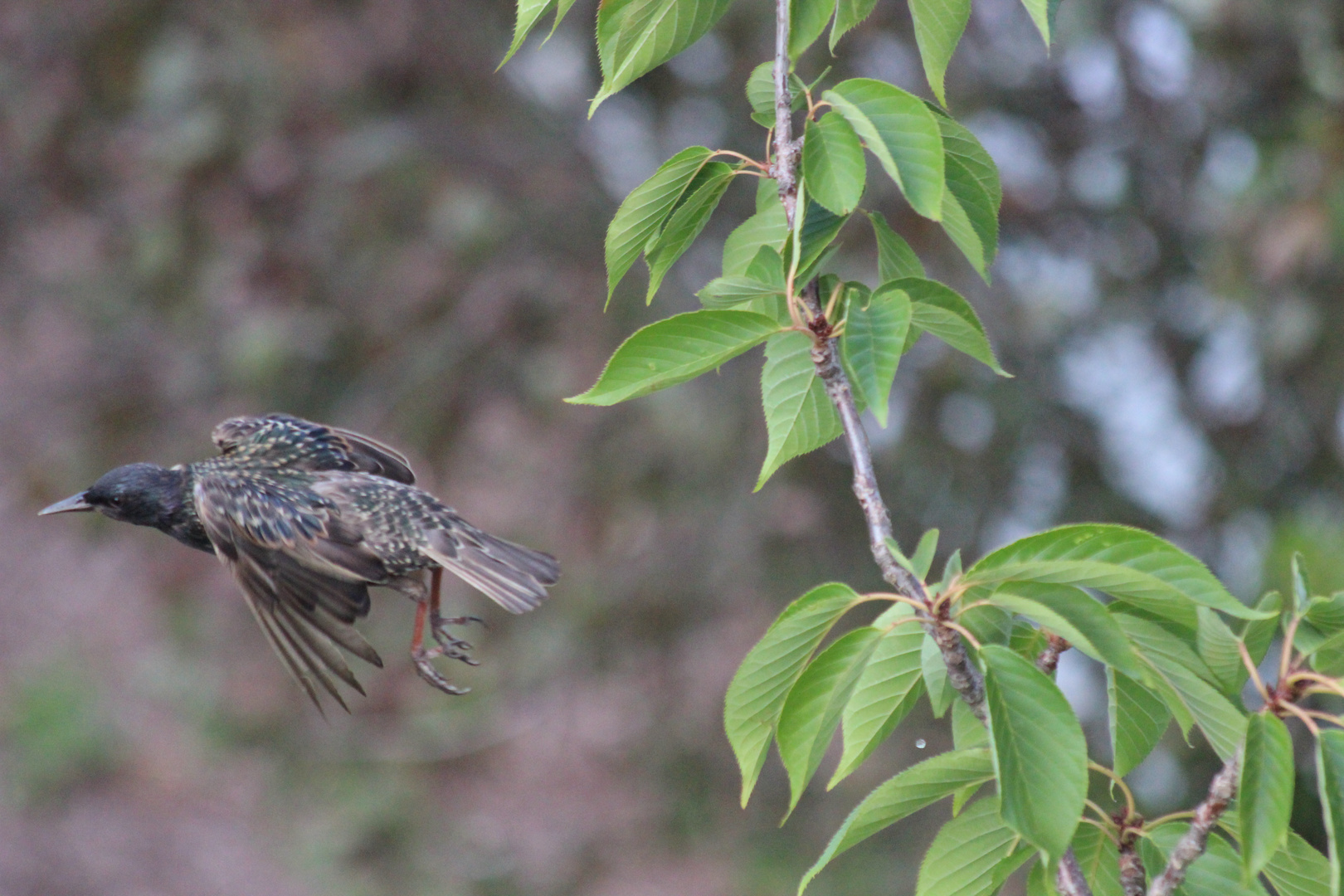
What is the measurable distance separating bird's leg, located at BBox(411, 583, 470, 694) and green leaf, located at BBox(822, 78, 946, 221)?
2.66 feet

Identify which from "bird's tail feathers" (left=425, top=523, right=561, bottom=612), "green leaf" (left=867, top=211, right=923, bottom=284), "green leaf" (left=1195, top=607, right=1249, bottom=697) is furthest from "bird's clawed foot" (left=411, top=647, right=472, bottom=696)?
"green leaf" (left=1195, top=607, right=1249, bottom=697)

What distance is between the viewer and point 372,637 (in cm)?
505

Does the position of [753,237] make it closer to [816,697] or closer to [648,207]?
[648,207]

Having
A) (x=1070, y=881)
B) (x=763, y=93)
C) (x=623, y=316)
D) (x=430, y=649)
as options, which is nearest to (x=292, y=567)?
(x=430, y=649)

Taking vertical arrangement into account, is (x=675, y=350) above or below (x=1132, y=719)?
above

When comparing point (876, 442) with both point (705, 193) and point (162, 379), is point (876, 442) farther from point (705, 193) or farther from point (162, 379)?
point (705, 193)

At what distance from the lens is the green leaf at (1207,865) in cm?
111

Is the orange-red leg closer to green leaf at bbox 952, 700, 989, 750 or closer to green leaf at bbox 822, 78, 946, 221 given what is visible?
green leaf at bbox 952, 700, 989, 750

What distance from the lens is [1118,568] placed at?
976 millimetres

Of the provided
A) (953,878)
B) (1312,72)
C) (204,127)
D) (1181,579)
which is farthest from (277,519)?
(1312,72)

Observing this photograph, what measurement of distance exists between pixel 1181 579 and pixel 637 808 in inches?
178

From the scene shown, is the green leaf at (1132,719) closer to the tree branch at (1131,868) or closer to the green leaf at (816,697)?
the tree branch at (1131,868)

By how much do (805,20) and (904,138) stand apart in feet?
0.65

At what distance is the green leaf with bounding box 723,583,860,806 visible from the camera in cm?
111
